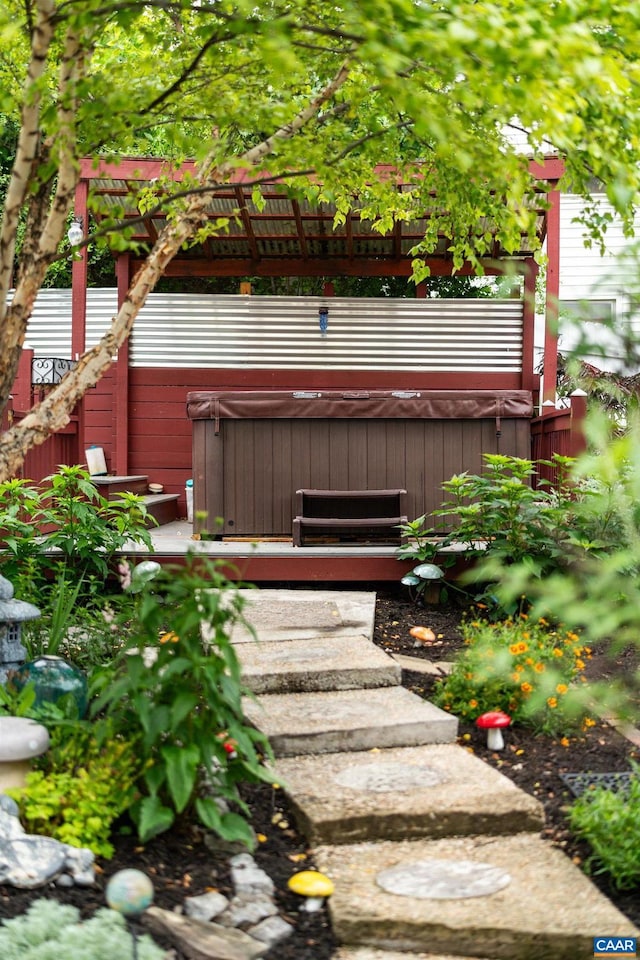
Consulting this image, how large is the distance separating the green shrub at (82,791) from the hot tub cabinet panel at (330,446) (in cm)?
384

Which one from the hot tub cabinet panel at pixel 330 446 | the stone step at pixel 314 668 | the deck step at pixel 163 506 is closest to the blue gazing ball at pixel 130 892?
the stone step at pixel 314 668

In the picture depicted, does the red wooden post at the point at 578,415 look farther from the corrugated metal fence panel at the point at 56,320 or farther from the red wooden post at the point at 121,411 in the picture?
the corrugated metal fence panel at the point at 56,320

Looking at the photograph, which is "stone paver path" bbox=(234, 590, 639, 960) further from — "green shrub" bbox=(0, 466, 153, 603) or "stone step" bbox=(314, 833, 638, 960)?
"green shrub" bbox=(0, 466, 153, 603)

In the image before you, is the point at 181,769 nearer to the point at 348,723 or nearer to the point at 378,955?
the point at 378,955

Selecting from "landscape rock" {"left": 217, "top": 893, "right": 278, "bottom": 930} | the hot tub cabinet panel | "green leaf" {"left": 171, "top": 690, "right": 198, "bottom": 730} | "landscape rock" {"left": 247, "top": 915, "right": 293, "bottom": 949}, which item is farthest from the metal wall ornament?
"landscape rock" {"left": 247, "top": 915, "right": 293, "bottom": 949}

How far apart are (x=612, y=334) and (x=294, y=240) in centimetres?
885

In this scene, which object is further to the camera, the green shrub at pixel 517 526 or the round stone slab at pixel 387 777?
the green shrub at pixel 517 526

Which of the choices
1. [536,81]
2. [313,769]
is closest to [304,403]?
[313,769]

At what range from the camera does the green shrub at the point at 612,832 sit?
278 cm

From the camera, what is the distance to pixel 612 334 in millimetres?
1495

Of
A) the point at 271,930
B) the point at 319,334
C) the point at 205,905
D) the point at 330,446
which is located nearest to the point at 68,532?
→ the point at 330,446

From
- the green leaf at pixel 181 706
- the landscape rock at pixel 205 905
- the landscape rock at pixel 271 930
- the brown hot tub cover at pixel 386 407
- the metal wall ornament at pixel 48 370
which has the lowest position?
the landscape rock at pixel 271 930

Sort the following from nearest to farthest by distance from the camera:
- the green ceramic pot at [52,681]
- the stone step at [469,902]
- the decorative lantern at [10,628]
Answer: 1. the stone step at [469,902]
2. the green ceramic pot at [52,681]
3. the decorative lantern at [10,628]

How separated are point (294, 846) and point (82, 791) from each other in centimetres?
73
